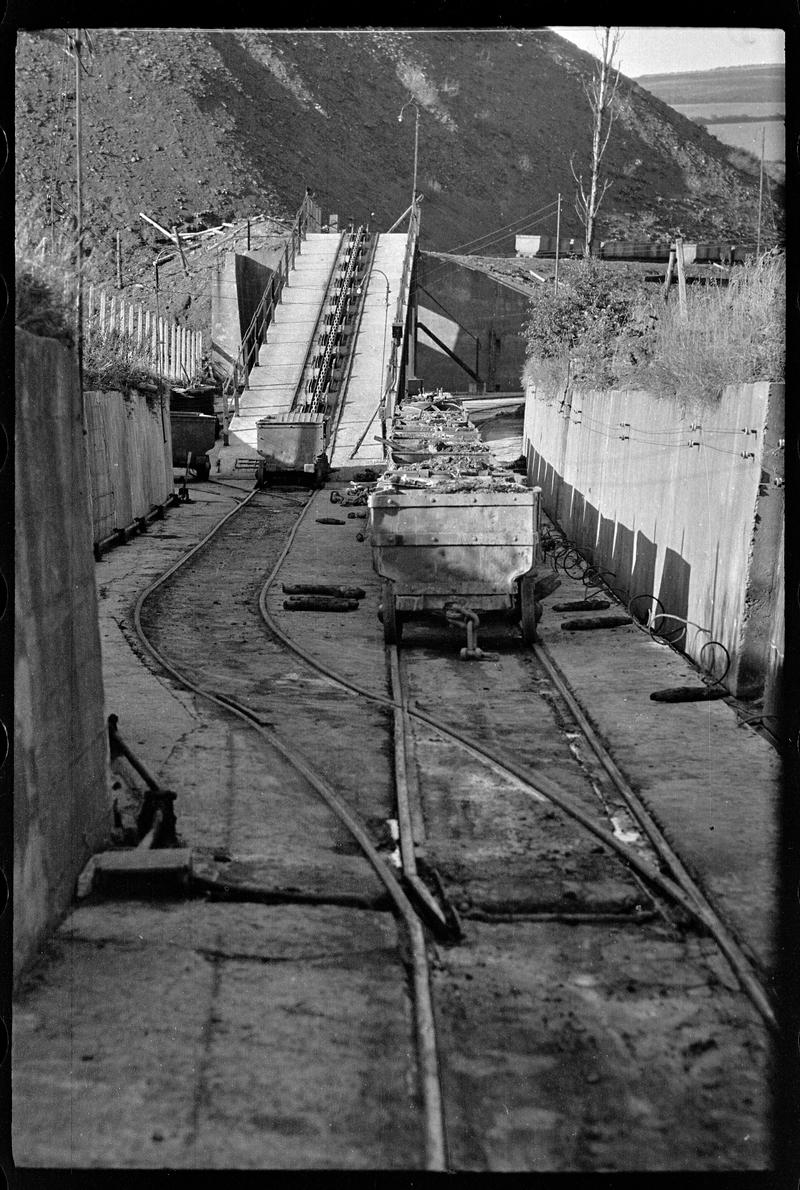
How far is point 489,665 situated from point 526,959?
6.41 meters

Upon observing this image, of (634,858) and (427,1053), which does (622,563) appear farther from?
(427,1053)

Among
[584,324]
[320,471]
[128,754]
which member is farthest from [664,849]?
[320,471]

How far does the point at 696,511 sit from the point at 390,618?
3.27 metres

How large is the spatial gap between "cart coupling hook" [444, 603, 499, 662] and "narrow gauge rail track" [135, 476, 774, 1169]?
262 mm

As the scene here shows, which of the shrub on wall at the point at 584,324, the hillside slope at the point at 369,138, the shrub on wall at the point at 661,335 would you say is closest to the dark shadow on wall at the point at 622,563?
the shrub on wall at the point at 661,335

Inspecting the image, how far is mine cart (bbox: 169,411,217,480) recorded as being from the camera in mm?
30938

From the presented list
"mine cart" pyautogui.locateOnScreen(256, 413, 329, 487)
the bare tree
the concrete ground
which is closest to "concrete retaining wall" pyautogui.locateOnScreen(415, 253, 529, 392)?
the bare tree

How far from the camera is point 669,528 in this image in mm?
12938

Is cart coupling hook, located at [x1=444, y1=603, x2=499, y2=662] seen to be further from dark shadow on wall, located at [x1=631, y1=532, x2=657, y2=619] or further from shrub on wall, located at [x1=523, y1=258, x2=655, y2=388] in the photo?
shrub on wall, located at [x1=523, y1=258, x2=655, y2=388]

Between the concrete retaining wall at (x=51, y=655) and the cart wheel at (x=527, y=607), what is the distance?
21.5ft

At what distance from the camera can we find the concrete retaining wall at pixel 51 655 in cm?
487
